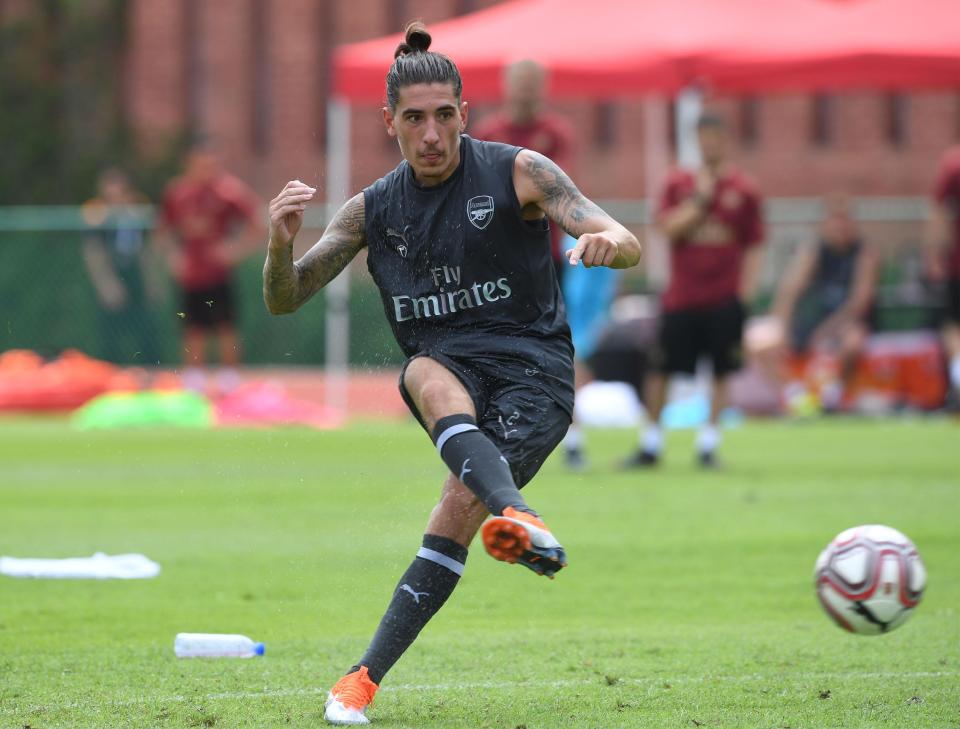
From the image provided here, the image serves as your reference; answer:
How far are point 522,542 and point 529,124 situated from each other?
25.2ft

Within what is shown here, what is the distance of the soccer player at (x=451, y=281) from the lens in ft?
16.0

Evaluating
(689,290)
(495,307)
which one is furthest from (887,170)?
(495,307)

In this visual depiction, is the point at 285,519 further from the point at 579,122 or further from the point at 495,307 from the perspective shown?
the point at 579,122

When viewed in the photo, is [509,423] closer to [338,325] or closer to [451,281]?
[451,281]

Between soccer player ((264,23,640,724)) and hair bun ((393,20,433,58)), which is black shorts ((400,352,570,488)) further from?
hair bun ((393,20,433,58))

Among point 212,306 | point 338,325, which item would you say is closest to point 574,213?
point 212,306

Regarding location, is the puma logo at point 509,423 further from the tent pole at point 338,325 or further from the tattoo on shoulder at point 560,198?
the tent pole at point 338,325

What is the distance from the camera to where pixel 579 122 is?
111 feet

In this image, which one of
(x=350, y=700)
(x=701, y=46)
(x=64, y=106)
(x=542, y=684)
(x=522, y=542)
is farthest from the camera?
(x=64, y=106)

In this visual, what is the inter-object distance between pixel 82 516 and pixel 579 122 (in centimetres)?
2511

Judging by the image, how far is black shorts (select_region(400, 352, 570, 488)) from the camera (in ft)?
16.2

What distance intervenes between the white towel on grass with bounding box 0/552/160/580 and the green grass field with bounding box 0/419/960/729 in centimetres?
12

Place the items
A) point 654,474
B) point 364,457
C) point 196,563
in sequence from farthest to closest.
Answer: point 364,457, point 654,474, point 196,563

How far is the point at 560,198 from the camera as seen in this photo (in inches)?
197
